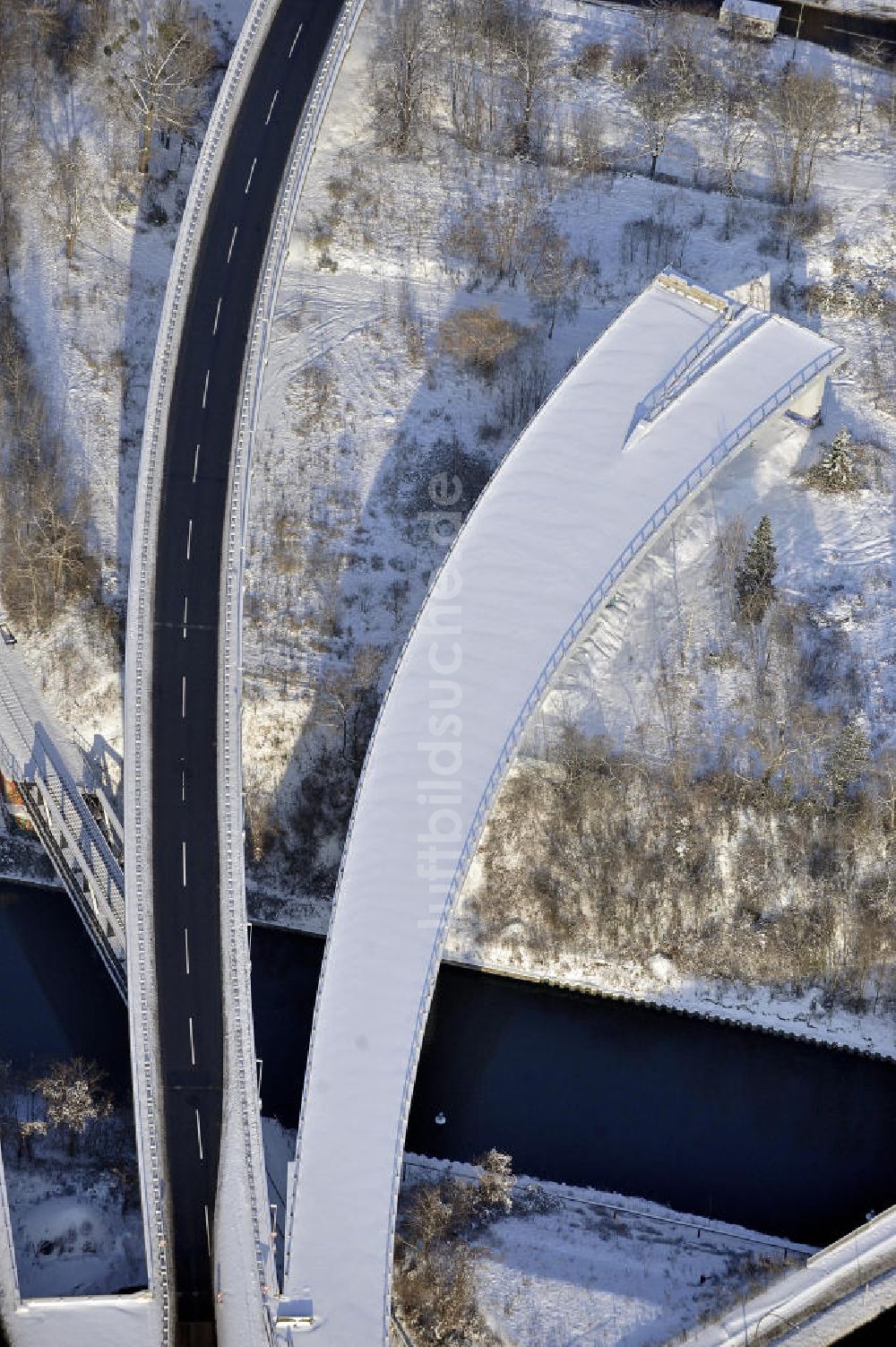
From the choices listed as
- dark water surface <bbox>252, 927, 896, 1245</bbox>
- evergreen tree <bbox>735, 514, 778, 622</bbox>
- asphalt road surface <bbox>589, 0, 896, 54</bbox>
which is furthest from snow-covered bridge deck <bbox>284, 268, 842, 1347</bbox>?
asphalt road surface <bbox>589, 0, 896, 54</bbox>

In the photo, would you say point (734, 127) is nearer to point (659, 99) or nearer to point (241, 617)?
point (659, 99)

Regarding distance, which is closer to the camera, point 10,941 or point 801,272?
point 10,941

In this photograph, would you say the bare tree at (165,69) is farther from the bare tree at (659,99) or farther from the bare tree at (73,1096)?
the bare tree at (73,1096)

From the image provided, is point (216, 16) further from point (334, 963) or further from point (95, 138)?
point (334, 963)

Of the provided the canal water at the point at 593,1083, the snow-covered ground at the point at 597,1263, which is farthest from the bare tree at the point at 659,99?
the snow-covered ground at the point at 597,1263

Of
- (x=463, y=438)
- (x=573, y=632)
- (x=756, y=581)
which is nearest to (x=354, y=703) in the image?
(x=573, y=632)

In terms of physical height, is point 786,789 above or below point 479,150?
below

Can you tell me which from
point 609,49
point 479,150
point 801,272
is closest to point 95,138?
point 479,150
